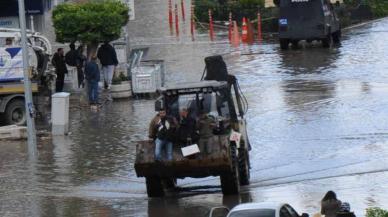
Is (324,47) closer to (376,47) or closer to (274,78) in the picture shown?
(376,47)

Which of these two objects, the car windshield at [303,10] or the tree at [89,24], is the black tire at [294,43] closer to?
the car windshield at [303,10]

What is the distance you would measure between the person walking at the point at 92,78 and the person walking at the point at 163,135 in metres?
12.1

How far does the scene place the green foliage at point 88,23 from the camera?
34062 mm

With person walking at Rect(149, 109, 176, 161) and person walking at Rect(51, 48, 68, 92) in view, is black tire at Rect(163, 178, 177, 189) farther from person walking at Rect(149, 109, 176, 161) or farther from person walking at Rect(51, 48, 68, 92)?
person walking at Rect(51, 48, 68, 92)

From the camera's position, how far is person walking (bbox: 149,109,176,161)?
19.3 m

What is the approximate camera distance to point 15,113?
29594 millimetres

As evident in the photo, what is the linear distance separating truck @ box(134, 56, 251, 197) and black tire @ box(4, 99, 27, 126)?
9340 millimetres

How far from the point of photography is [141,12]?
63438 millimetres

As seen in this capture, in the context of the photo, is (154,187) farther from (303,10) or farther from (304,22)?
(303,10)

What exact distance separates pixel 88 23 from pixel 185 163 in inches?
614

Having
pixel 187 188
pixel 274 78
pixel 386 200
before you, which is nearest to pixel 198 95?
pixel 187 188

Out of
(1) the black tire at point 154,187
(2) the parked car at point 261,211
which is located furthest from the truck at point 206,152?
(2) the parked car at point 261,211

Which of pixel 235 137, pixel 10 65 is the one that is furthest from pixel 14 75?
pixel 235 137

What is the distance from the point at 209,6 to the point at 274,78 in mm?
21662
